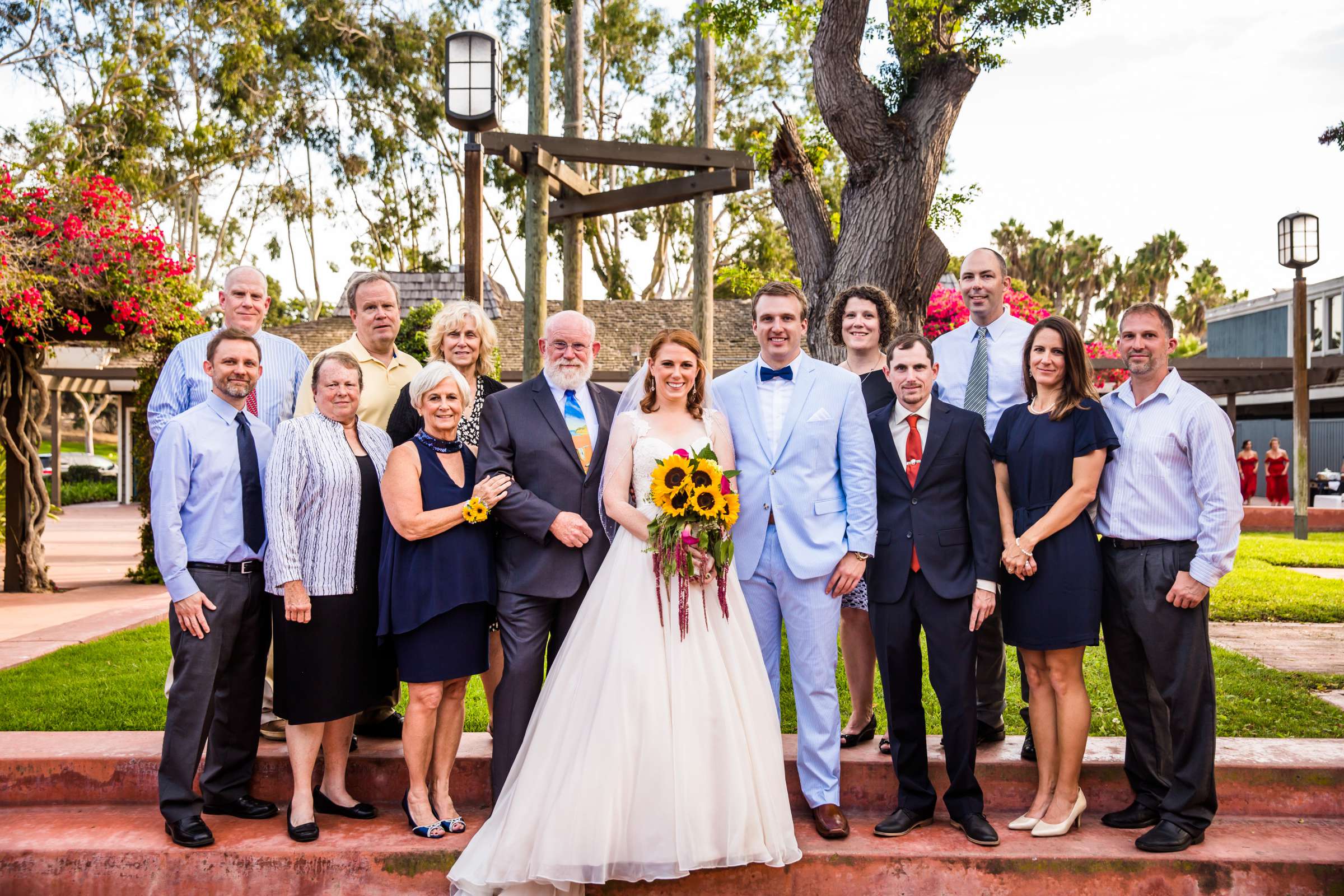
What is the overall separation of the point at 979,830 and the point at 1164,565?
4.41ft

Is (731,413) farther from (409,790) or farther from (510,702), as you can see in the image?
(409,790)

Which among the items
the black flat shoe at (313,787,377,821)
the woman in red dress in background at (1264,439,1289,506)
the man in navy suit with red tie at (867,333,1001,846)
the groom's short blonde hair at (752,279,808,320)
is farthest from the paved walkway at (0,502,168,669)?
the woman in red dress in background at (1264,439,1289,506)

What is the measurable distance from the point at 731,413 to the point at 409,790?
216 centimetres

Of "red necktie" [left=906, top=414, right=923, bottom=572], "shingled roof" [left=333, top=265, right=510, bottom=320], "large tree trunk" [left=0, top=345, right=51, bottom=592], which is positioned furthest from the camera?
"shingled roof" [left=333, top=265, right=510, bottom=320]

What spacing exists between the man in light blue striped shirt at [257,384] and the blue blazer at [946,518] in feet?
9.39

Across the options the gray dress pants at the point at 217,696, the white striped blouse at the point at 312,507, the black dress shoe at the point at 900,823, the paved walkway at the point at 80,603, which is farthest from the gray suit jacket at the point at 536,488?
the paved walkway at the point at 80,603

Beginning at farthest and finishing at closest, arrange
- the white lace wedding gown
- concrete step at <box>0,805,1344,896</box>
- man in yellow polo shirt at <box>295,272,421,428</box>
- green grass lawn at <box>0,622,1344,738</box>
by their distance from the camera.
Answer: green grass lawn at <box>0,622,1344,738</box> → man in yellow polo shirt at <box>295,272,421,428</box> → concrete step at <box>0,805,1344,896</box> → the white lace wedding gown

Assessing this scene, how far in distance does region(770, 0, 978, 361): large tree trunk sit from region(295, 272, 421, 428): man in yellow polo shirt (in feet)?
13.7

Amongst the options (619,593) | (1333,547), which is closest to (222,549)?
(619,593)

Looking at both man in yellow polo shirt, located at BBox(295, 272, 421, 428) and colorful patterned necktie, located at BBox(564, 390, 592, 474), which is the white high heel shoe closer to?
colorful patterned necktie, located at BBox(564, 390, 592, 474)

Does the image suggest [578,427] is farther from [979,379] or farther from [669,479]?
[979,379]

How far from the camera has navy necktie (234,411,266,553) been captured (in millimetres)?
4176

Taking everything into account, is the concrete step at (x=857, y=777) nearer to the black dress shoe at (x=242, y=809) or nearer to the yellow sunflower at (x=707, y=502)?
the black dress shoe at (x=242, y=809)

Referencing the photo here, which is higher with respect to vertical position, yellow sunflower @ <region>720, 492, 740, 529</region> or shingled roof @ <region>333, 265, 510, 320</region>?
shingled roof @ <region>333, 265, 510, 320</region>
